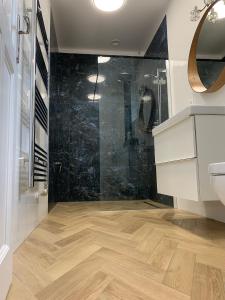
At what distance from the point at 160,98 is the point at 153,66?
0.59 metres

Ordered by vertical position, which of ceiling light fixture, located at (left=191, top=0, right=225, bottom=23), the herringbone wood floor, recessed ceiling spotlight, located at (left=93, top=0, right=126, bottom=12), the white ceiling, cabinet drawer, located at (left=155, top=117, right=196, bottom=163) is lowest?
the herringbone wood floor

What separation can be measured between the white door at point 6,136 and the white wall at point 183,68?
167cm

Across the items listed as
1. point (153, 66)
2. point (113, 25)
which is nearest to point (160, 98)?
point (153, 66)

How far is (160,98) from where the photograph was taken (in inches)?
130

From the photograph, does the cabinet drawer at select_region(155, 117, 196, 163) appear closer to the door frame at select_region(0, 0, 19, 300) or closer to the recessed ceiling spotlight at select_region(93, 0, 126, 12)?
the door frame at select_region(0, 0, 19, 300)

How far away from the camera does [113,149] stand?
3.87 meters

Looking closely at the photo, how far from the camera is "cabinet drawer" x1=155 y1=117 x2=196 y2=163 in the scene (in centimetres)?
170

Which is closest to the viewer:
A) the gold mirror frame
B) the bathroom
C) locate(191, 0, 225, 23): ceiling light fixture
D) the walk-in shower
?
the bathroom

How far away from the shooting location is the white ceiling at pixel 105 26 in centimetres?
313

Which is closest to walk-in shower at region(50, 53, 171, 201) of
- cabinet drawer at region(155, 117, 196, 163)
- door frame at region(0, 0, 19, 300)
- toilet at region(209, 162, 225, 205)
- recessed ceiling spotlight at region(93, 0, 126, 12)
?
recessed ceiling spotlight at region(93, 0, 126, 12)

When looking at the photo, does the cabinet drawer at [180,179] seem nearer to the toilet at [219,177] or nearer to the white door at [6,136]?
the toilet at [219,177]

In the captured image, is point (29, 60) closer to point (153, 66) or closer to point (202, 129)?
point (202, 129)

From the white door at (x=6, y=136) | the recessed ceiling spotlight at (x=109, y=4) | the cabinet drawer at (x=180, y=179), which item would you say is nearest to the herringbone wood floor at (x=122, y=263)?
the white door at (x=6, y=136)

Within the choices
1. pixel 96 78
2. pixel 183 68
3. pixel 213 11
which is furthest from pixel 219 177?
pixel 96 78
